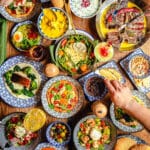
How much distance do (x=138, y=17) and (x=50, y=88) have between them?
0.70 metres

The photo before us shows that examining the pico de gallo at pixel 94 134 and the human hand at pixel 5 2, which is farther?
the pico de gallo at pixel 94 134

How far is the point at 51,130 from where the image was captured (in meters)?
2.62

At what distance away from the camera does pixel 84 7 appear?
Result: 8.89 feet

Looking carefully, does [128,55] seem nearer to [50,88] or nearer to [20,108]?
[50,88]

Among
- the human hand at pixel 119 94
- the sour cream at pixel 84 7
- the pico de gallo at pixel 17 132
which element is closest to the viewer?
the human hand at pixel 119 94

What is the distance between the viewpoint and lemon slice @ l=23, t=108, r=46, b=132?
2555 millimetres

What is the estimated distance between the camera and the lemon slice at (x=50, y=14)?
263 cm

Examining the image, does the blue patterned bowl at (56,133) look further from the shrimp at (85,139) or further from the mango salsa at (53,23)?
the mango salsa at (53,23)

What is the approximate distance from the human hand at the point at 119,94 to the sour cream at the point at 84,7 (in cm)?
46

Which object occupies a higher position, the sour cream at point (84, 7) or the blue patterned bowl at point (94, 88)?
the sour cream at point (84, 7)

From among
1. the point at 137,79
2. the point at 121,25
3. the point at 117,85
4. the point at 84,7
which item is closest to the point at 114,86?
the point at 117,85

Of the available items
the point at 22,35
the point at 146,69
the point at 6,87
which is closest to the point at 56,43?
the point at 22,35

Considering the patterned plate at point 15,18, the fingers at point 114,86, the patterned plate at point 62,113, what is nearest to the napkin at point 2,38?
the patterned plate at point 15,18

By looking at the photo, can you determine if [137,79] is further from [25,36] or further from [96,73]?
[25,36]
